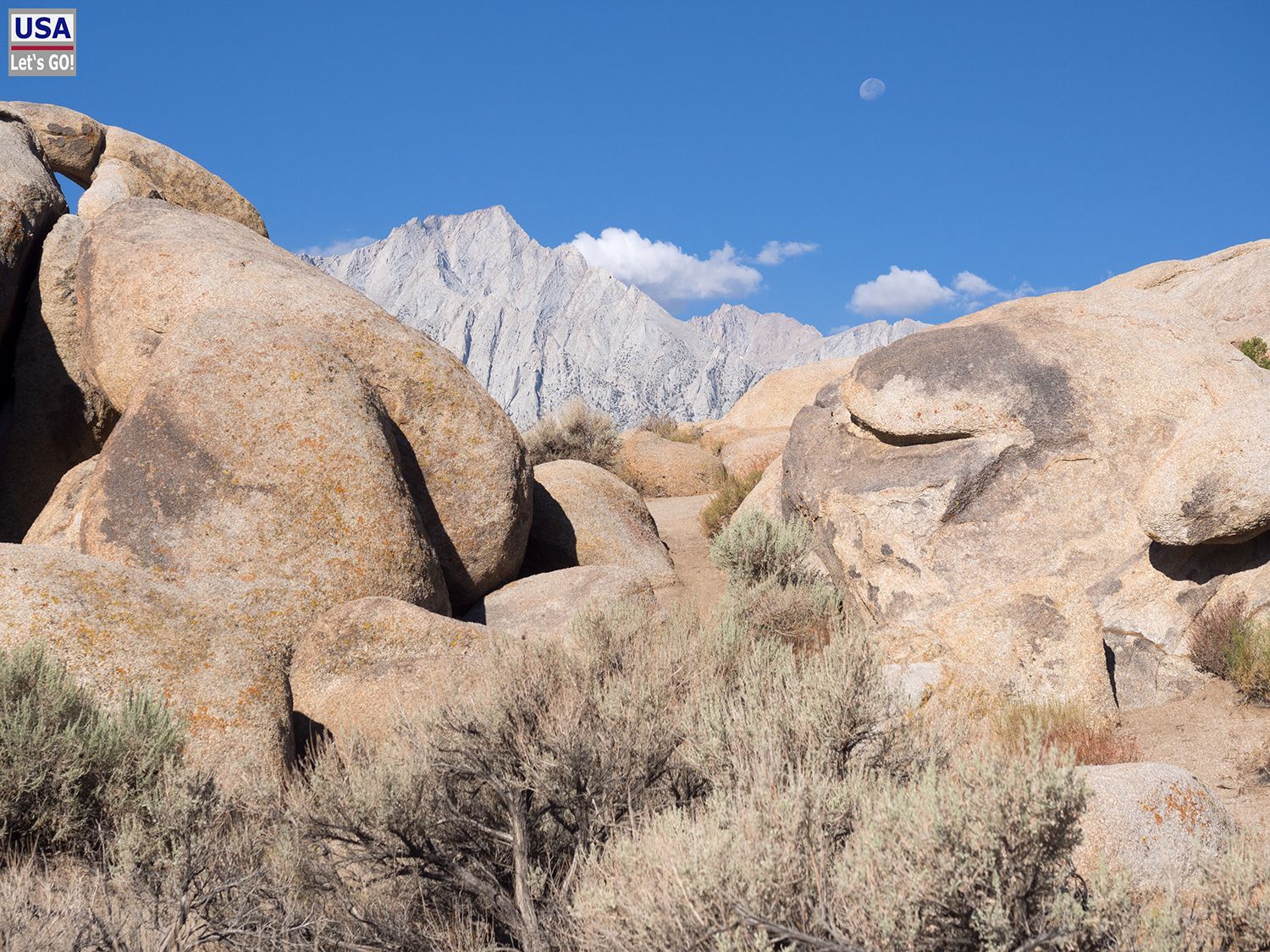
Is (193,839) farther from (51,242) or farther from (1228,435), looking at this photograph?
(51,242)

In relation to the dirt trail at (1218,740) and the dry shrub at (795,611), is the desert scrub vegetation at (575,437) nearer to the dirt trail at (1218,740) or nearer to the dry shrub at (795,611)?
the dry shrub at (795,611)

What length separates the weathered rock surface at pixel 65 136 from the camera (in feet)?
32.6

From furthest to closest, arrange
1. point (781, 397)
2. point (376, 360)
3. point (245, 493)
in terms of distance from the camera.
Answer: point (781, 397) < point (376, 360) < point (245, 493)

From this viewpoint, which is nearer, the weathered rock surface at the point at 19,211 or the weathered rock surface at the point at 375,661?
the weathered rock surface at the point at 375,661

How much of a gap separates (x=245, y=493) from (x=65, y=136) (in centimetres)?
703

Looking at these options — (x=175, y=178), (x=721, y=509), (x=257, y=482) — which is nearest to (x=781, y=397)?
(x=721, y=509)

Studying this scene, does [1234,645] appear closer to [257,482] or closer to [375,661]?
[375,661]

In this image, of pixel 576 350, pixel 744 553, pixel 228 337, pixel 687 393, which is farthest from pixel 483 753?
pixel 576 350

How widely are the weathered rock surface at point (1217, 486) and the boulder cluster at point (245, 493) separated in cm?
384

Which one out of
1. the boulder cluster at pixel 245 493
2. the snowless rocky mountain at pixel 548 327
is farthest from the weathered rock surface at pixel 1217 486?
the snowless rocky mountain at pixel 548 327

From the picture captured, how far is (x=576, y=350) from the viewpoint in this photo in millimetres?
123375

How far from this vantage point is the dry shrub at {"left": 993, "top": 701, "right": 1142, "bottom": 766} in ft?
16.4

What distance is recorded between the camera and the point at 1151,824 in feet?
12.3

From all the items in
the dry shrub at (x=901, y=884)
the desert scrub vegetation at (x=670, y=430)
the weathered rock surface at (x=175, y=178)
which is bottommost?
the dry shrub at (x=901, y=884)
